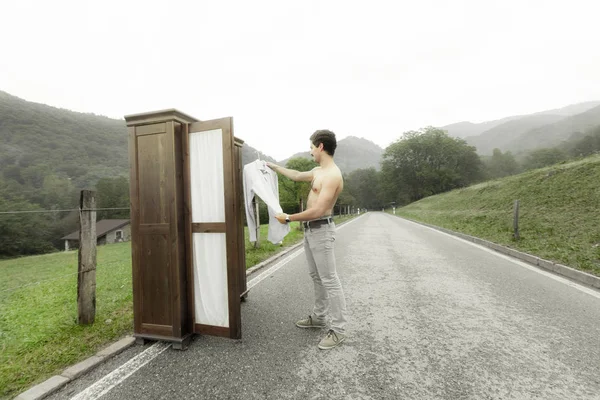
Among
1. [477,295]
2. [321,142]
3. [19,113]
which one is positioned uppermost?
[19,113]

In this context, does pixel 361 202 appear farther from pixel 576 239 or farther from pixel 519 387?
pixel 519 387

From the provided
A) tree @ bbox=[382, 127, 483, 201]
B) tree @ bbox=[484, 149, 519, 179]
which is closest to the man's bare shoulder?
tree @ bbox=[382, 127, 483, 201]

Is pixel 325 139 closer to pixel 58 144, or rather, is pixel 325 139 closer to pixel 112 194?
pixel 112 194

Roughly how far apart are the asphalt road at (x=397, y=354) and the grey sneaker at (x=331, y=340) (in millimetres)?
73

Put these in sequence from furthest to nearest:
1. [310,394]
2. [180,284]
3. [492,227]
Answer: [492,227], [180,284], [310,394]

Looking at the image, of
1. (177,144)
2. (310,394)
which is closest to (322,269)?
(310,394)

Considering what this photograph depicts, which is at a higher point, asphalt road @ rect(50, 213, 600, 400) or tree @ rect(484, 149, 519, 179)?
tree @ rect(484, 149, 519, 179)

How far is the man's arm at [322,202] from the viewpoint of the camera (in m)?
2.77

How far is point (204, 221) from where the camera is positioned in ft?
9.64

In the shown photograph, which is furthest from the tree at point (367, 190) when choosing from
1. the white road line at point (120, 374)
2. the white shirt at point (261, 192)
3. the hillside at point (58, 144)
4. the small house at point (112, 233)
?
the white road line at point (120, 374)

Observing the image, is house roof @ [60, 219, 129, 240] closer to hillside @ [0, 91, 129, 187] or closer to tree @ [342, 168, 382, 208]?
hillside @ [0, 91, 129, 187]

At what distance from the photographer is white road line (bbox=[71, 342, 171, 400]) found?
2.08 metres

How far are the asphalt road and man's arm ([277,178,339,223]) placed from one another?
1302 mm

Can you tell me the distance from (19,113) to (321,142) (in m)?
157
